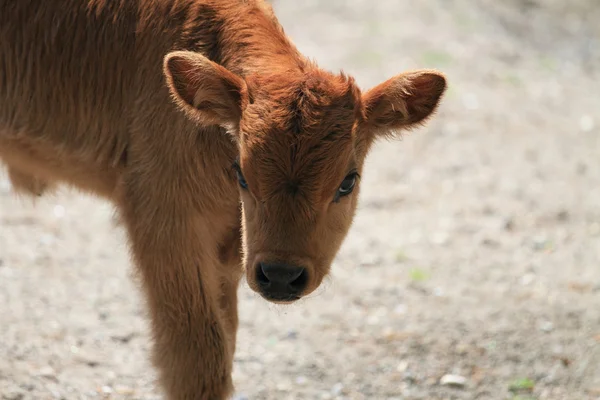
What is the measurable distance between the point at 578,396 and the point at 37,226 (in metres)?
5.37

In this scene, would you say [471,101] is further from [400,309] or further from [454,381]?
[454,381]

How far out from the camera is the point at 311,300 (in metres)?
8.02

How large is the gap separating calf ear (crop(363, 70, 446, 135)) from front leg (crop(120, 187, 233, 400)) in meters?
1.17

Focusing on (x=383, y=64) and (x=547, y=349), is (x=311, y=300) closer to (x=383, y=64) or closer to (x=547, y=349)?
(x=547, y=349)

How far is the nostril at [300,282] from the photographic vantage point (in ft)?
14.6

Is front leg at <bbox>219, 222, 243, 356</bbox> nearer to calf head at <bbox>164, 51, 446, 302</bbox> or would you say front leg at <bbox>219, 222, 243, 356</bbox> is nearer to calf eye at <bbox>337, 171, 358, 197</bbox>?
calf head at <bbox>164, 51, 446, 302</bbox>

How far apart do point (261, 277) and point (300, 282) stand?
19 cm

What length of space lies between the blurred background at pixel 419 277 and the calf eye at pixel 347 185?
954 mm

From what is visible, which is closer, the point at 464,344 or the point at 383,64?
the point at 464,344

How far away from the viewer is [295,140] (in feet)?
14.7

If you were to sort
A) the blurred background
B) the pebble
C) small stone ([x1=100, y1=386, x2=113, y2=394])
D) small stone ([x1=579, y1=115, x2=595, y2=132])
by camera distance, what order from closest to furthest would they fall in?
small stone ([x1=100, y1=386, x2=113, y2=394]) < the pebble < the blurred background < small stone ([x1=579, y1=115, x2=595, y2=132])

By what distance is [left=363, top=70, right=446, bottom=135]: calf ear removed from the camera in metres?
4.79

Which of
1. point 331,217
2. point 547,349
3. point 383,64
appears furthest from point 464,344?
point 383,64

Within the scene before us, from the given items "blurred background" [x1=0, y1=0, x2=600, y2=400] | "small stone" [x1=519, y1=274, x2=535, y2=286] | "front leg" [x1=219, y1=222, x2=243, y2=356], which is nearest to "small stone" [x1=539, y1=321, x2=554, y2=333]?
"blurred background" [x1=0, y1=0, x2=600, y2=400]
